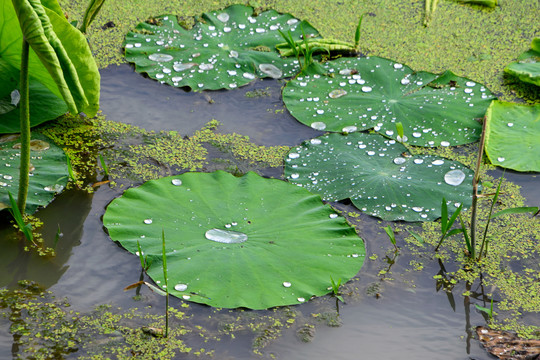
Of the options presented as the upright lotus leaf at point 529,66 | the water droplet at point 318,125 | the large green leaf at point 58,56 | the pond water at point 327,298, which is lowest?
the pond water at point 327,298

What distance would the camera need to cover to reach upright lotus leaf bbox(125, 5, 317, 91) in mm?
2742

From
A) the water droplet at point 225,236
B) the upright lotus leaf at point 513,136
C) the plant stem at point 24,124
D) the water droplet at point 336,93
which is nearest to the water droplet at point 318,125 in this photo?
the water droplet at point 336,93

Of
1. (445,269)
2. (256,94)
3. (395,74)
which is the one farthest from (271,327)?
(395,74)

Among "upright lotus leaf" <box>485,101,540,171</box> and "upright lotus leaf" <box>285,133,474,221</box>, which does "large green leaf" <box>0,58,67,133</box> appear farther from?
"upright lotus leaf" <box>485,101,540,171</box>

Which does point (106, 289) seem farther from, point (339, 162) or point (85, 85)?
point (339, 162)

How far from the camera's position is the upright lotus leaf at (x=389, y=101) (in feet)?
8.04

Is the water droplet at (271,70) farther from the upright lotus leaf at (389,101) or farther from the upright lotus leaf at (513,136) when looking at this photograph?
the upright lotus leaf at (513,136)

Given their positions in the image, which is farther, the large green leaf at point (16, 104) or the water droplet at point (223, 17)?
the water droplet at point (223, 17)

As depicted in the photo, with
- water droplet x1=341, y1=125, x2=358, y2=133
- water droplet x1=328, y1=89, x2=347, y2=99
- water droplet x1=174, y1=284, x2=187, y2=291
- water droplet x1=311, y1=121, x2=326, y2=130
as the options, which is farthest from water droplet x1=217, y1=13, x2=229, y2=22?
water droplet x1=174, y1=284, x2=187, y2=291

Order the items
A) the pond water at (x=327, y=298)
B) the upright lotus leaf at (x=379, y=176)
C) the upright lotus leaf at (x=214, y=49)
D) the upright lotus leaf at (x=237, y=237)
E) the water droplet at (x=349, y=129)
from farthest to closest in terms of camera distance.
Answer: the upright lotus leaf at (x=214, y=49) < the water droplet at (x=349, y=129) < the upright lotus leaf at (x=379, y=176) < the upright lotus leaf at (x=237, y=237) < the pond water at (x=327, y=298)

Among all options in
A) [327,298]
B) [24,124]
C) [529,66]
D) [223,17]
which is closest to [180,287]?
[327,298]

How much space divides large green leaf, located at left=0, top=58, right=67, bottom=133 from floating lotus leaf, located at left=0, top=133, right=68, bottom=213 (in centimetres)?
6

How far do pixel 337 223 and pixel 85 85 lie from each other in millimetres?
1063

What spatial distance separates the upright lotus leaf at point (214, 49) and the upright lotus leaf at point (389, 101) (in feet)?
0.81
